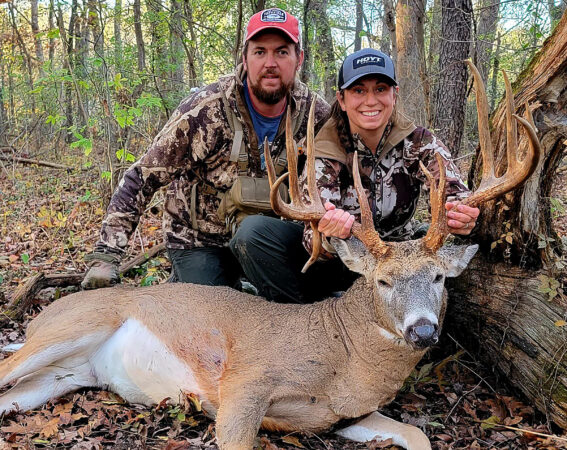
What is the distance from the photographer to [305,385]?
11.7 feet

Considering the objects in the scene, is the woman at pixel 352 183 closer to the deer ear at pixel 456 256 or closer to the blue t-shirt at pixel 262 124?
the deer ear at pixel 456 256

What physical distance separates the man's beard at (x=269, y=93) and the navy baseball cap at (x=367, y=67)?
0.73 m

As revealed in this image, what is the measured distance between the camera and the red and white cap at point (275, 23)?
188 inches

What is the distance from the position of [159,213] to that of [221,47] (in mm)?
5177

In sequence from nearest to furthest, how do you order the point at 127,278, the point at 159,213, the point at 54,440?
the point at 54,440, the point at 127,278, the point at 159,213

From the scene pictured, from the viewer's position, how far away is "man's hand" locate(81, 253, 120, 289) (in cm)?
467

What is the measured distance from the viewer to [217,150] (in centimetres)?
509

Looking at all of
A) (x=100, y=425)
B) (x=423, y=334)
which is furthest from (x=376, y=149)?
(x=100, y=425)

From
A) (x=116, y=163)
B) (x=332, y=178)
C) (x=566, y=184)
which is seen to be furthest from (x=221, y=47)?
(x=332, y=178)

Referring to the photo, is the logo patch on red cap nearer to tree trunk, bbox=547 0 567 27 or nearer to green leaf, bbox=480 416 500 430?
green leaf, bbox=480 416 500 430

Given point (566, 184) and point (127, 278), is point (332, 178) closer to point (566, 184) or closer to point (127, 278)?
point (127, 278)

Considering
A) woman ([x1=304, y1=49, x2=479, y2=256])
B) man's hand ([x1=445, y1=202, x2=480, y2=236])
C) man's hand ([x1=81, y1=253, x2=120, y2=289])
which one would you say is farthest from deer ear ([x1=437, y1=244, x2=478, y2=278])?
man's hand ([x1=81, y1=253, x2=120, y2=289])

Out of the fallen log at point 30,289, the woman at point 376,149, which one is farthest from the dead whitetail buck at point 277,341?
the fallen log at point 30,289

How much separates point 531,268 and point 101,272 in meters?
3.27
